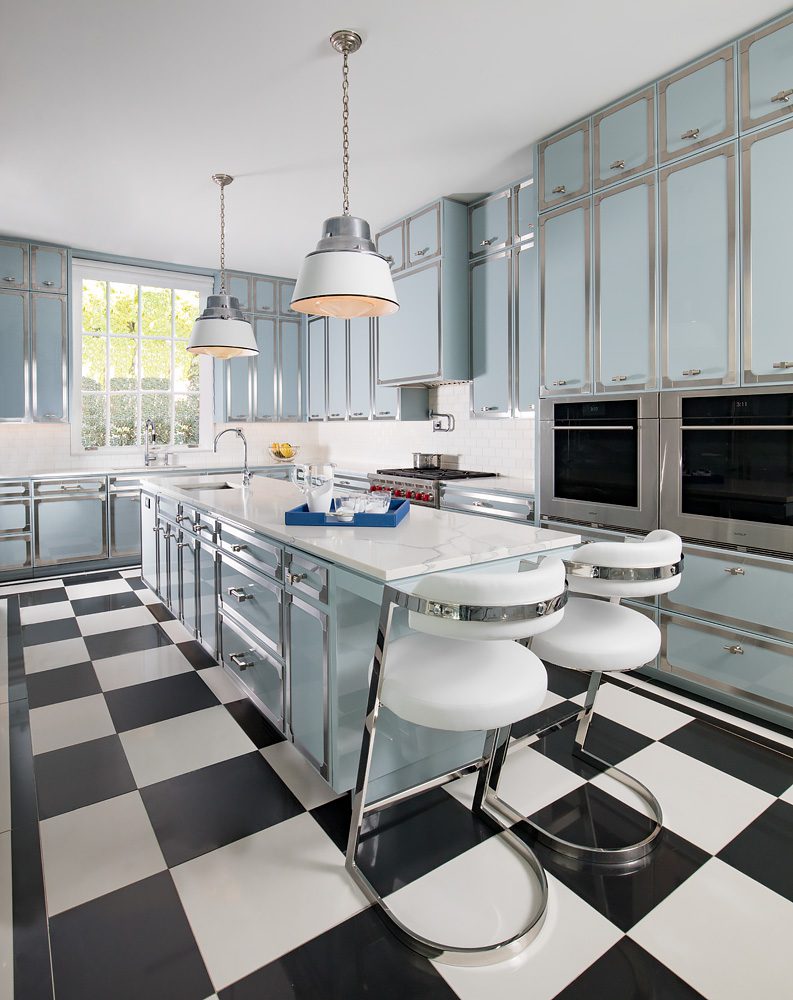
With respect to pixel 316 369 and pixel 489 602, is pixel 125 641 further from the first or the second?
pixel 316 369

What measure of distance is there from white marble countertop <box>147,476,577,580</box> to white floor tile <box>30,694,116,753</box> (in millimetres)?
1074

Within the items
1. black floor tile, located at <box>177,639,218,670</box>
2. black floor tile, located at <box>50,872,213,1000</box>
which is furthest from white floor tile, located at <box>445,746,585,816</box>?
black floor tile, located at <box>177,639,218,670</box>

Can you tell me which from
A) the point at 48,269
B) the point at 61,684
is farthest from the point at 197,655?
the point at 48,269

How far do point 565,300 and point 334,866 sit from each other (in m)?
3.06

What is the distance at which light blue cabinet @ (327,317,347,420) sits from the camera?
6469 mm

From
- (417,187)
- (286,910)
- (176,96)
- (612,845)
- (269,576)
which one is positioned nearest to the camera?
(286,910)

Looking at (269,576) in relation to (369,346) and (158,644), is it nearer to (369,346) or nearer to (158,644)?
(158,644)

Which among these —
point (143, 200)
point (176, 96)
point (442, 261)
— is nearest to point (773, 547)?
point (442, 261)

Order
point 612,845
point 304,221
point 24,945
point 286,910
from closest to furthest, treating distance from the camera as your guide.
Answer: point 24,945 → point 286,910 → point 612,845 → point 304,221

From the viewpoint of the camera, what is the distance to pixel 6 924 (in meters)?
1.69

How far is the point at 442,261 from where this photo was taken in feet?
15.7

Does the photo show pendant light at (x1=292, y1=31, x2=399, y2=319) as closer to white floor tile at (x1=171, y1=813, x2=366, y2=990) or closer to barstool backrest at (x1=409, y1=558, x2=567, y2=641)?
barstool backrest at (x1=409, y1=558, x2=567, y2=641)

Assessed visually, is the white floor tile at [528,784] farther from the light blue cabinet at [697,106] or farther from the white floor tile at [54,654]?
the light blue cabinet at [697,106]

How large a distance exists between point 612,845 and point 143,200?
5089mm
